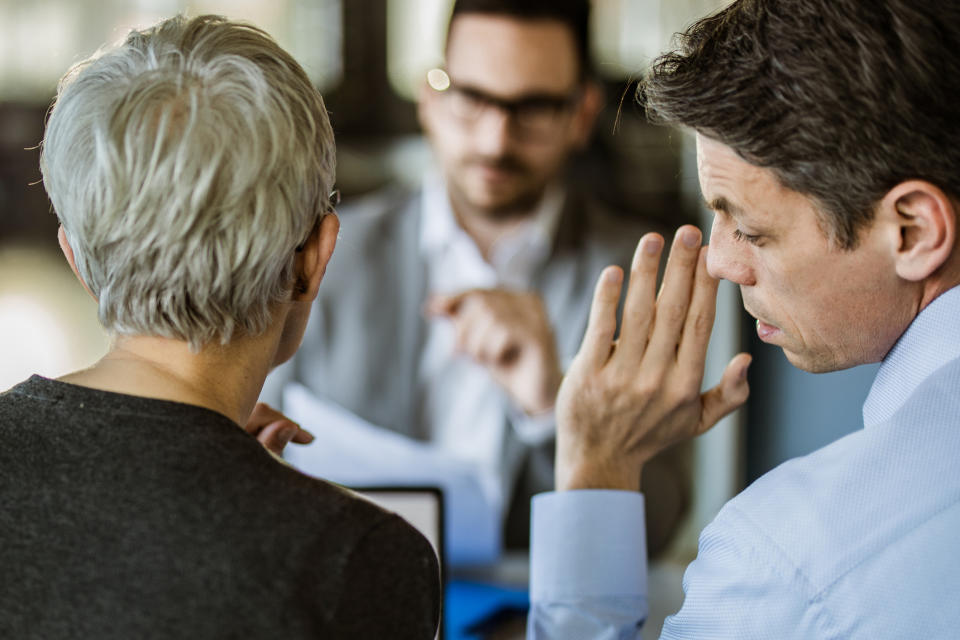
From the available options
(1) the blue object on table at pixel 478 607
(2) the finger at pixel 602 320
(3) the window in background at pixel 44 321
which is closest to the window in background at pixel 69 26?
(3) the window in background at pixel 44 321

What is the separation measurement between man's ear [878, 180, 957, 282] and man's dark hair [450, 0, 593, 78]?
1.40m

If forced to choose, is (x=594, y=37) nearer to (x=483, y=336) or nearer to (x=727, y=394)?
(x=483, y=336)

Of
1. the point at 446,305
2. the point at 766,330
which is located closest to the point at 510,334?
the point at 446,305

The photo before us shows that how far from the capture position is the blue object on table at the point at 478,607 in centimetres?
139

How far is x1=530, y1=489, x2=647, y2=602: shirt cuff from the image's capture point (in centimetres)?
96

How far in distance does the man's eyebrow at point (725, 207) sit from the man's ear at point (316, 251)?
0.35m

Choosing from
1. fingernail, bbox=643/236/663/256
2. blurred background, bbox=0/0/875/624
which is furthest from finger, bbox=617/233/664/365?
blurred background, bbox=0/0/875/624

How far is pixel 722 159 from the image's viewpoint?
83 cm

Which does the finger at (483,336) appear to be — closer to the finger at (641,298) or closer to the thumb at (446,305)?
the thumb at (446,305)

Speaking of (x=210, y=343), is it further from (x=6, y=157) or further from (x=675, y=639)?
(x=6, y=157)

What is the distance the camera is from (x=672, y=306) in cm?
100

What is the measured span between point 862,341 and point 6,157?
2661mm

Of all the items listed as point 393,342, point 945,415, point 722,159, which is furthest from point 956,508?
point 393,342

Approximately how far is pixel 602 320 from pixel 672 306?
8cm
